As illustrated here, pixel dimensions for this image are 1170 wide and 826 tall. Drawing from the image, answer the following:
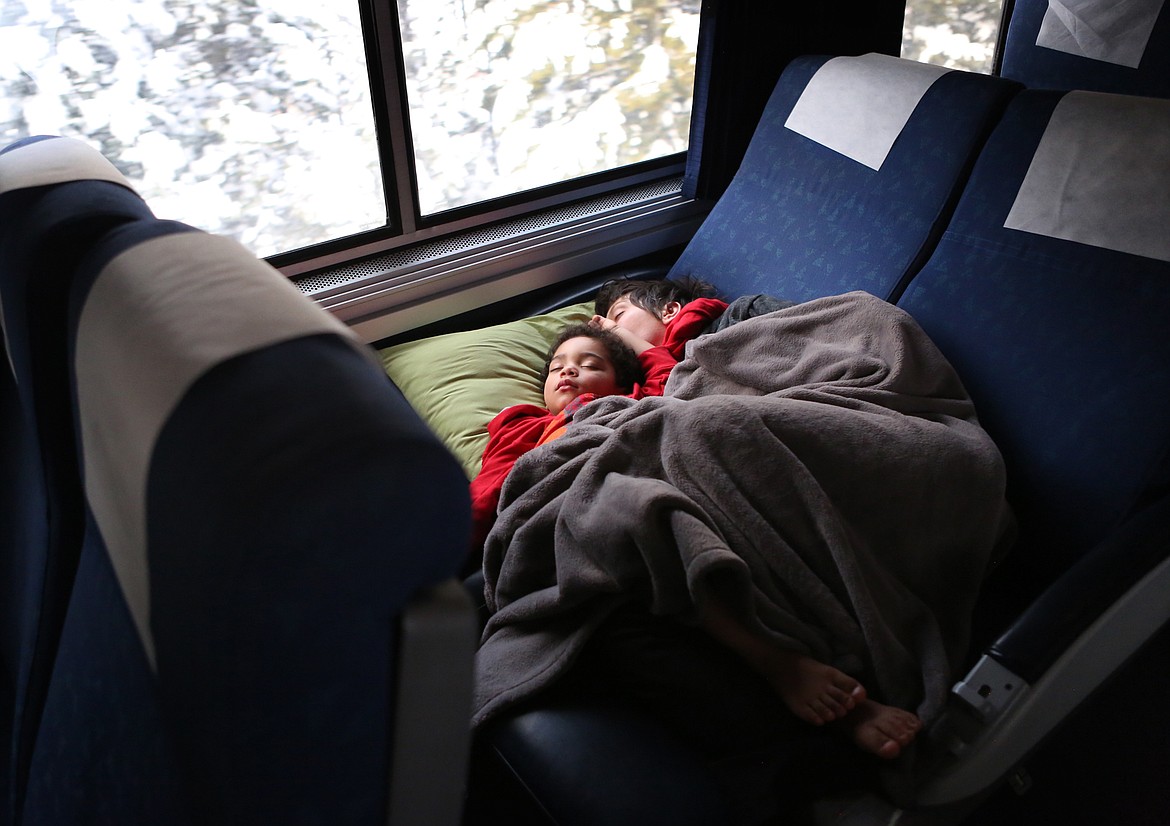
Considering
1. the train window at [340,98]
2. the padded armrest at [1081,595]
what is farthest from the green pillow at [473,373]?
the padded armrest at [1081,595]

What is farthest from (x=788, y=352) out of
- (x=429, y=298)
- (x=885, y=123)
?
(x=429, y=298)

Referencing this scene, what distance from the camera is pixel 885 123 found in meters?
1.68

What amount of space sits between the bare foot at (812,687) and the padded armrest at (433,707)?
0.59 metres

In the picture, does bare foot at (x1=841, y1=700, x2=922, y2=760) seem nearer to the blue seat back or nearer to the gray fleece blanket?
the gray fleece blanket

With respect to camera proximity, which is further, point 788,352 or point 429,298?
point 429,298

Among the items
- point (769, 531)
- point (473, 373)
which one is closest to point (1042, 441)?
point (769, 531)

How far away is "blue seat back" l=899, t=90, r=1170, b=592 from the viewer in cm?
121

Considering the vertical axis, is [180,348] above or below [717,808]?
above

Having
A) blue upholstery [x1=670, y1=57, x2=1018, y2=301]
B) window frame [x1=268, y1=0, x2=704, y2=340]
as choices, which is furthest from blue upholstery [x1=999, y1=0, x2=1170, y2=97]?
window frame [x1=268, y1=0, x2=704, y2=340]

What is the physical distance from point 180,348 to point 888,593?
35.9 inches

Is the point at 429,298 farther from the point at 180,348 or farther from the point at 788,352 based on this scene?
the point at 180,348

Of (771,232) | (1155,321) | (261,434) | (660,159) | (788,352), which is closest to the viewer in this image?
(261,434)

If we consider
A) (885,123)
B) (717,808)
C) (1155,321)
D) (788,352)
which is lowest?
(717,808)

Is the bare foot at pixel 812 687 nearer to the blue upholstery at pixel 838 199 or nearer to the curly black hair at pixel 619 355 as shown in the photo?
the curly black hair at pixel 619 355
